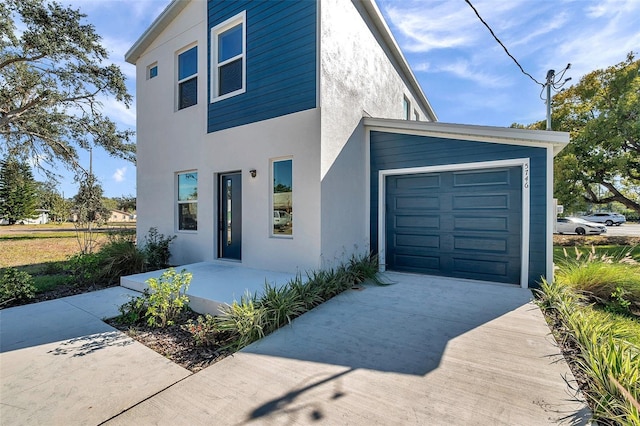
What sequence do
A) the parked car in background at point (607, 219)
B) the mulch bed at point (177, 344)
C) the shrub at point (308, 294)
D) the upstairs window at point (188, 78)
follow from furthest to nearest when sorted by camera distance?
the parked car in background at point (607, 219)
the upstairs window at point (188, 78)
the shrub at point (308, 294)
the mulch bed at point (177, 344)

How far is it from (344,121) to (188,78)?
4.69m

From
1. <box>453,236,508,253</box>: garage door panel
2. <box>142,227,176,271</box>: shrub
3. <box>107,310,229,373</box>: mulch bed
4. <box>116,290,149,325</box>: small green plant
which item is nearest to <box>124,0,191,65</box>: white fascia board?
<box>142,227,176,271</box>: shrub

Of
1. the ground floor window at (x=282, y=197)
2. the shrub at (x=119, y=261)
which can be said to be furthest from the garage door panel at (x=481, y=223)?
the shrub at (x=119, y=261)

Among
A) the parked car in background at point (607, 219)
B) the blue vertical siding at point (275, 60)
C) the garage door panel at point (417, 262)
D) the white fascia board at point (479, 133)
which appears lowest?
Answer: the garage door panel at point (417, 262)

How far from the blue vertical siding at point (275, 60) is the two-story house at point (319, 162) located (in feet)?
0.09

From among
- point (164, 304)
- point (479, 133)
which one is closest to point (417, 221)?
point (479, 133)

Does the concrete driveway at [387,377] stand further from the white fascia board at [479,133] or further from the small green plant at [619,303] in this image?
the white fascia board at [479,133]

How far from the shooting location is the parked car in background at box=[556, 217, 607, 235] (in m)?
18.5

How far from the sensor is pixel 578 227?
1873 cm

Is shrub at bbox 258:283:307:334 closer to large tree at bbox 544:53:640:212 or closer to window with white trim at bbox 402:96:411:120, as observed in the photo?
window with white trim at bbox 402:96:411:120

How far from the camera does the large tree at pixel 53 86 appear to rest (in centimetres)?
927

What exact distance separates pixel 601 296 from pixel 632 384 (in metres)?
3.86

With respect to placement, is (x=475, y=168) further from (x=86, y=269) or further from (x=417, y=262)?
(x=86, y=269)

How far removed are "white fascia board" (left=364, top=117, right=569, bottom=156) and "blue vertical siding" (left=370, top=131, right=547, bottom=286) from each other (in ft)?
0.33
